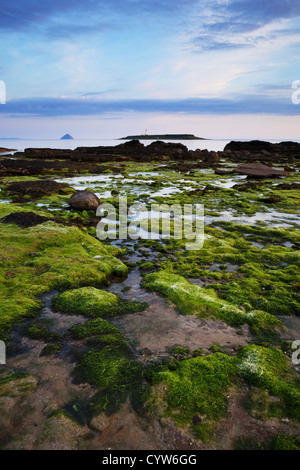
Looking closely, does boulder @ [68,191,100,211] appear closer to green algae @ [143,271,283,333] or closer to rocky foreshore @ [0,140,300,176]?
green algae @ [143,271,283,333]

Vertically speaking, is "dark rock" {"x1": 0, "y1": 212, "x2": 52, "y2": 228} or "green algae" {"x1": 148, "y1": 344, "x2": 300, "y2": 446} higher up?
"dark rock" {"x1": 0, "y1": 212, "x2": 52, "y2": 228}

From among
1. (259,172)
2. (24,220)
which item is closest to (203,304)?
(24,220)

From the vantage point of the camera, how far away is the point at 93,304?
6.31 metres

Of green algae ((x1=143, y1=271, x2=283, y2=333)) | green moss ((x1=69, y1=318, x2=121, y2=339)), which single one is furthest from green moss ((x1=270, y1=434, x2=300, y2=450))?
green moss ((x1=69, y1=318, x2=121, y2=339))

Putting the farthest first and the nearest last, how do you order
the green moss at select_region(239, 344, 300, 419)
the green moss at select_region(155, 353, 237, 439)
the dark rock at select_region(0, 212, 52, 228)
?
the dark rock at select_region(0, 212, 52, 228) → the green moss at select_region(239, 344, 300, 419) → the green moss at select_region(155, 353, 237, 439)

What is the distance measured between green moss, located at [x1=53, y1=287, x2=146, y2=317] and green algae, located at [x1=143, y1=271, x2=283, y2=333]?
89cm

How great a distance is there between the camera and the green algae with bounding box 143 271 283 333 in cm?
607

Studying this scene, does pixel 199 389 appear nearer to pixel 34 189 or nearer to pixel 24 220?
pixel 24 220

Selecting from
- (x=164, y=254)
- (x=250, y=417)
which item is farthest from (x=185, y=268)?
(x=250, y=417)

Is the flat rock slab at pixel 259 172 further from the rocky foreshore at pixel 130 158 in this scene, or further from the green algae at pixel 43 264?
the green algae at pixel 43 264

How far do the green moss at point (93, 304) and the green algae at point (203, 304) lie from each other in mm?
893

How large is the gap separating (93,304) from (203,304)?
2.54 metres
